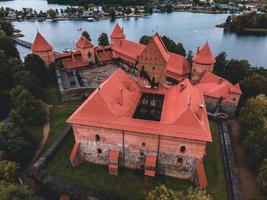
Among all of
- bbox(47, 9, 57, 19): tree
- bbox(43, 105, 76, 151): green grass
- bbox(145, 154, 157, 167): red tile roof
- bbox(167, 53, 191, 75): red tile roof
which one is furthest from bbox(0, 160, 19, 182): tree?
bbox(47, 9, 57, 19): tree

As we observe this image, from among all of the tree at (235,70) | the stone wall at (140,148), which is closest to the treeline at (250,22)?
the tree at (235,70)

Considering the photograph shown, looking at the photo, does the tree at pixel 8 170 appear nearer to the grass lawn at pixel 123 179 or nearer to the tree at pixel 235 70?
the grass lawn at pixel 123 179

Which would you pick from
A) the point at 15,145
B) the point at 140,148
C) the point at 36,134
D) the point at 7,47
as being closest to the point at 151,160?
the point at 140,148

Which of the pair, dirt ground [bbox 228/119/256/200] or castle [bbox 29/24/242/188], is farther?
dirt ground [bbox 228/119/256/200]

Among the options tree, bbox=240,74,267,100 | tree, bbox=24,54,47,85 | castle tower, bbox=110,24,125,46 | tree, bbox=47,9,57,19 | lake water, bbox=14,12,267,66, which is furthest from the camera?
tree, bbox=47,9,57,19

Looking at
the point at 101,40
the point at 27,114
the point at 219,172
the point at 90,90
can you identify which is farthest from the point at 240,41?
the point at 27,114

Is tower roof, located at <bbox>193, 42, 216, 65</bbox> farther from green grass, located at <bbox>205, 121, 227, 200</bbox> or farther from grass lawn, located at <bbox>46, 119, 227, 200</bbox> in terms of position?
grass lawn, located at <bbox>46, 119, 227, 200</bbox>
